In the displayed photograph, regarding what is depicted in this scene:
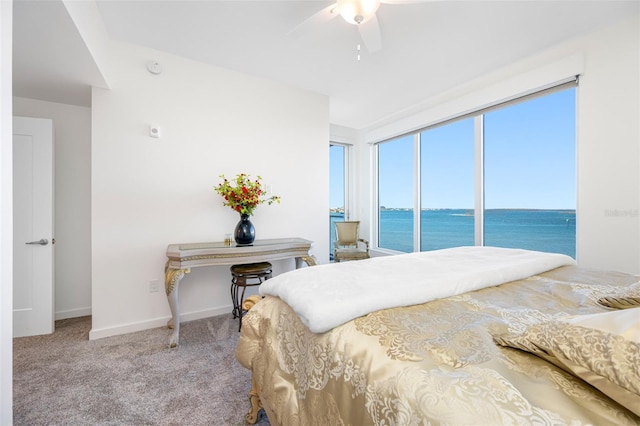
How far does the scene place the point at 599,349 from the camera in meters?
0.57

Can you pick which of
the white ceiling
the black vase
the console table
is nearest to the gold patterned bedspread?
the console table

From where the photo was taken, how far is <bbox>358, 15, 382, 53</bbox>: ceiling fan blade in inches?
71.7

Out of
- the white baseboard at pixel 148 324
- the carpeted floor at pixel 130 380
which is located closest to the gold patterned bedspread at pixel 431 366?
the carpeted floor at pixel 130 380

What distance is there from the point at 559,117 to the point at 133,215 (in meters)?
4.54

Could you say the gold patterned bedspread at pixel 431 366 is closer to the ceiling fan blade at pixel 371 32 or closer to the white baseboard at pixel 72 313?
the ceiling fan blade at pixel 371 32

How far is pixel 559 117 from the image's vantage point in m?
2.87

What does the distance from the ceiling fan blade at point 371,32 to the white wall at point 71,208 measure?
2906mm

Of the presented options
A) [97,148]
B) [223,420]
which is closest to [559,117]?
[223,420]

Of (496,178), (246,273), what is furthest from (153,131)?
(496,178)

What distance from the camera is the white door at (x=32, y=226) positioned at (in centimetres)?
232

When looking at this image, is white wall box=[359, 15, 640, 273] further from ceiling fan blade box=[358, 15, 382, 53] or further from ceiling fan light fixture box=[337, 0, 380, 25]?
ceiling fan light fixture box=[337, 0, 380, 25]

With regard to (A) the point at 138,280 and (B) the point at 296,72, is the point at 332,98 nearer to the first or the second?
(B) the point at 296,72

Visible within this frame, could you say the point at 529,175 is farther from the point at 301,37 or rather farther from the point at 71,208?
the point at 71,208

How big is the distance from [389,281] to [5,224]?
61.2 inches
